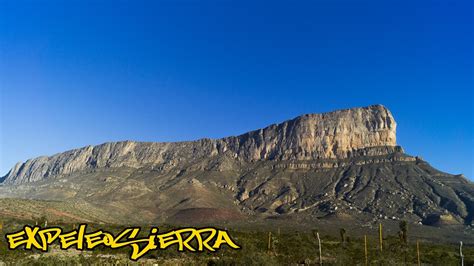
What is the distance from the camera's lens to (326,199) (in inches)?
6501

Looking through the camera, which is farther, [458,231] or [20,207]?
[458,231]

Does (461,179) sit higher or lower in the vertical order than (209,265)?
higher

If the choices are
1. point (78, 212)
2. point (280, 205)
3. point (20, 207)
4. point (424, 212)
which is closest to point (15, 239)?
point (20, 207)

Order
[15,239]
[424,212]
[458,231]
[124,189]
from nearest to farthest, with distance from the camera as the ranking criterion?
[15,239] < [458,231] < [424,212] < [124,189]

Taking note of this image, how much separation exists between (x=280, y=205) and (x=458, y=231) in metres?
67.9

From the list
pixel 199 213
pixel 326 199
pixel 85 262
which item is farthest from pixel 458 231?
pixel 85 262

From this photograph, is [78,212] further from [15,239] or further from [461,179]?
[461,179]

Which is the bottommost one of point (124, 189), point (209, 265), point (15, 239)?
point (209, 265)

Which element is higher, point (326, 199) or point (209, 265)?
point (326, 199)

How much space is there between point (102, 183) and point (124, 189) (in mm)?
22111

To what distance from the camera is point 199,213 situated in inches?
5901

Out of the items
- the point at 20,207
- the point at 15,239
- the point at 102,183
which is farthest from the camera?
the point at 102,183

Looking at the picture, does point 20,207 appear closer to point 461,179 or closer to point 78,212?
point 78,212

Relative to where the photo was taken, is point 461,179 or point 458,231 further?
point 461,179
